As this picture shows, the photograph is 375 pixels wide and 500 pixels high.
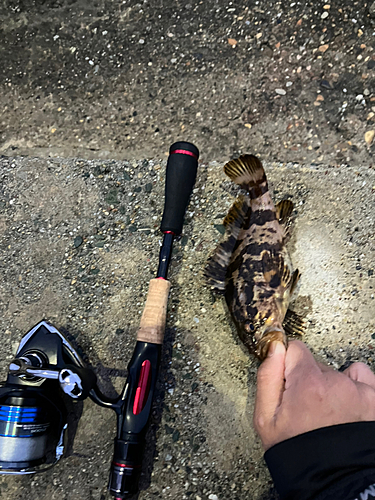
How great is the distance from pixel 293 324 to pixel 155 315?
2.75 feet

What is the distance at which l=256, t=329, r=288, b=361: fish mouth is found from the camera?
1784 mm

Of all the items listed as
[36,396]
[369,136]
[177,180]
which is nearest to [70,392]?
[36,396]

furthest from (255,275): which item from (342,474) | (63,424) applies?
(63,424)

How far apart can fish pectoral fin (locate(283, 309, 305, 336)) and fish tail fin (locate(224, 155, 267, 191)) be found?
803 millimetres

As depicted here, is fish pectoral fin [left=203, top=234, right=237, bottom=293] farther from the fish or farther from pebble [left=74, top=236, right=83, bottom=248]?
pebble [left=74, top=236, right=83, bottom=248]

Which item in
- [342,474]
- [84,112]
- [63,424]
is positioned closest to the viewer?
[342,474]

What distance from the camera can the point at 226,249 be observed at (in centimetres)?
204

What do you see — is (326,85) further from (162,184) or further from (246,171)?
(162,184)

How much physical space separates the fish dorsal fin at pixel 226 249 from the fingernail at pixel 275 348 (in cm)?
42

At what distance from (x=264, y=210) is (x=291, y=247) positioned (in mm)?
317

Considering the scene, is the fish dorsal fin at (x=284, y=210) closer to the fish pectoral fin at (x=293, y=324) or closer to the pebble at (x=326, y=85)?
the fish pectoral fin at (x=293, y=324)

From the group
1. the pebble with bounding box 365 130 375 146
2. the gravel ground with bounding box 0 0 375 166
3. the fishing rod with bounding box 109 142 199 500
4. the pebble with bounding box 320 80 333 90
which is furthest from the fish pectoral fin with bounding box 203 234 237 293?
the pebble with bounding box 320 80 333 90

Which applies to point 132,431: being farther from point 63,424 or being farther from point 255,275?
point 255,275

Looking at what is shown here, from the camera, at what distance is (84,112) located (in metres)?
2.29
